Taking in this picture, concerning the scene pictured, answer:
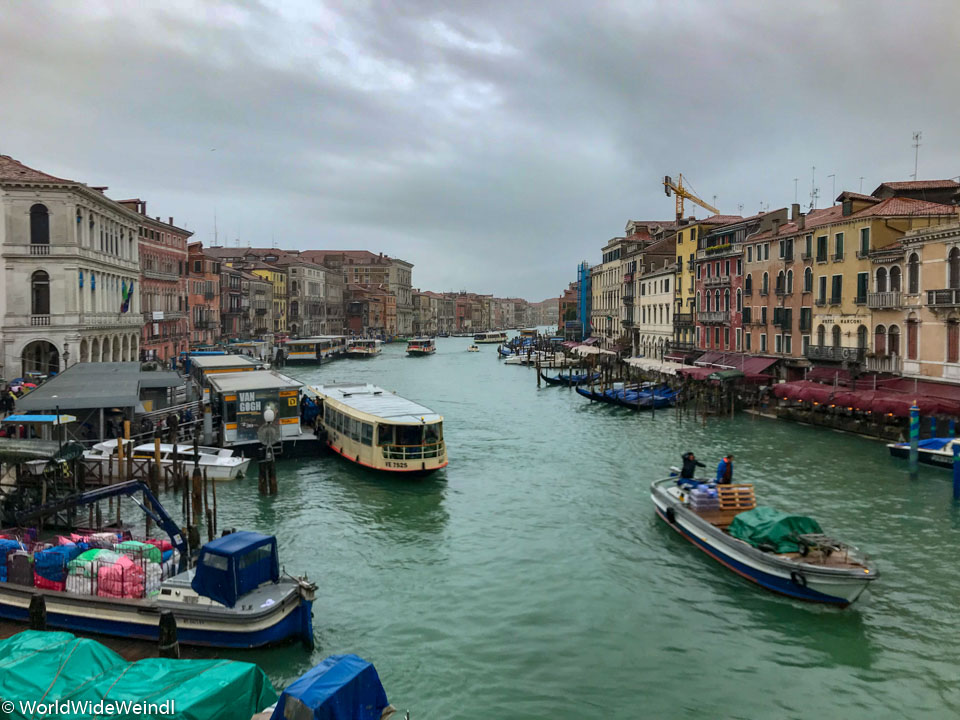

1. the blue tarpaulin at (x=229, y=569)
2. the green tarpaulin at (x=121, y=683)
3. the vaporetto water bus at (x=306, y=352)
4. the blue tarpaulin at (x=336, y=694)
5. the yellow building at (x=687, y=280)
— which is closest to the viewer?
the blue tarpaulin at (x=336, y=694)

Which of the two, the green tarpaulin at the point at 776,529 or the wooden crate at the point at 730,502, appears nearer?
the green tarpaulin at the point at 776,529

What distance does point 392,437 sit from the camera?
2306 centimetres

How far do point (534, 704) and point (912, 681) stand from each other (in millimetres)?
5731

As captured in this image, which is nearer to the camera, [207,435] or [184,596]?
[184,596]

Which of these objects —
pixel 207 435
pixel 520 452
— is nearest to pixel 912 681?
pixel 520 452

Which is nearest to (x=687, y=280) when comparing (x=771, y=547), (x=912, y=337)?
(x=912, y=337)

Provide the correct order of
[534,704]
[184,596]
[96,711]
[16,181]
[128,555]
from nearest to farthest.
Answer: [96,711]
[534,704]
[184,596]
[128,555]
[16,181]

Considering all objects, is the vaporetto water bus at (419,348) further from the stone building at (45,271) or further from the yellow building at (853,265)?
the yellow building at (853,265)

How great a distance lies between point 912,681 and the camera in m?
11.3

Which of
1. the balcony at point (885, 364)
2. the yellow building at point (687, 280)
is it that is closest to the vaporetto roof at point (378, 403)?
the balcony at point (885, 364)

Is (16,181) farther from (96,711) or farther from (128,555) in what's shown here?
(96,711)

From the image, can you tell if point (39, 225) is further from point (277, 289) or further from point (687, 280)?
point (277, 289)

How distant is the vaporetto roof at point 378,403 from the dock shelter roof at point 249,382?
5.24ft

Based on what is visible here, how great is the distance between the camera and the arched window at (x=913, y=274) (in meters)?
30.7
